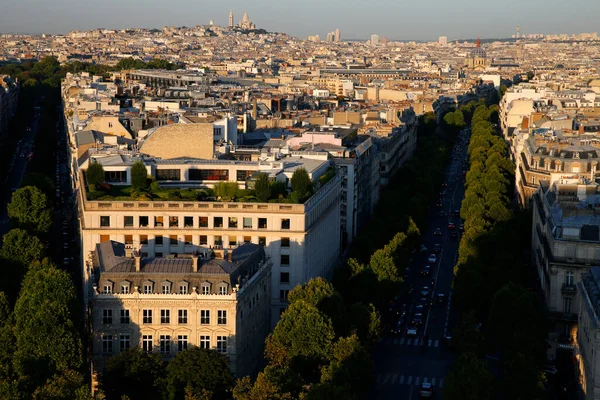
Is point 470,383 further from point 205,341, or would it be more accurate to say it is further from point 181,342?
point 181,342

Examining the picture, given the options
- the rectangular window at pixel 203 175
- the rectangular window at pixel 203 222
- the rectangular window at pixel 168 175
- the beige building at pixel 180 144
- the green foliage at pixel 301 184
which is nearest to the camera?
the rectangular window at pixel 203 222

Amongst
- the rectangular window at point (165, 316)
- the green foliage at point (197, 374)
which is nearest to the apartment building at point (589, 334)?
the green foliage at point (197, 374)

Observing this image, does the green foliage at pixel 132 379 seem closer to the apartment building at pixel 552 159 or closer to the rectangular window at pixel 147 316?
the rectangular window at pixel 147 316

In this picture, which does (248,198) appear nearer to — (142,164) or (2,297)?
(142,164)

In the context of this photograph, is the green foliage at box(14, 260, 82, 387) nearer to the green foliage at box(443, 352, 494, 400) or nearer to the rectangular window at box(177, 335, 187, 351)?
the rectangular window at box(177, 335, 187, 351)

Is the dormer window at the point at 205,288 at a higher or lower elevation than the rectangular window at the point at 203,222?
lower

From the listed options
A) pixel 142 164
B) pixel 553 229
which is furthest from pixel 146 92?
pixel 553 229
